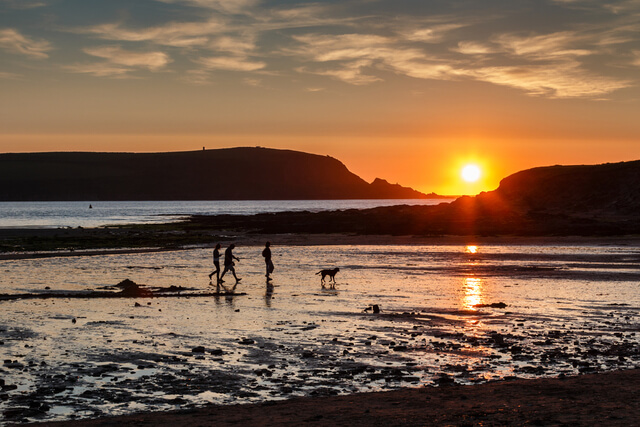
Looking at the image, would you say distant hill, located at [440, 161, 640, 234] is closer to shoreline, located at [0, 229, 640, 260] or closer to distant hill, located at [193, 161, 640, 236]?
distant hill, located at [193, 161, 640, 236]

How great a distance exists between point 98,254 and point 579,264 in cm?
3312

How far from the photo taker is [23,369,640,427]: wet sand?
11000mm

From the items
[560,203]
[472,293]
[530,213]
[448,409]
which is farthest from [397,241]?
[448,409]

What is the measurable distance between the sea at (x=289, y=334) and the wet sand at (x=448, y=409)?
621 millimetres

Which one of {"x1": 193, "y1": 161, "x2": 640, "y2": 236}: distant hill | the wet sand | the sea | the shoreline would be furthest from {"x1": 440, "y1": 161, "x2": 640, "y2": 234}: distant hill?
the wet sand

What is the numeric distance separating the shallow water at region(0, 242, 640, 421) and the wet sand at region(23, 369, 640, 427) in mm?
734

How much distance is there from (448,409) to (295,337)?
7434 mm

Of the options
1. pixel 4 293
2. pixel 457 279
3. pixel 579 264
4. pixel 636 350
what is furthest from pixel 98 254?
pixel 636 350

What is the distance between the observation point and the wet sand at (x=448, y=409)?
36.1ft

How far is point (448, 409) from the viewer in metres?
11.7

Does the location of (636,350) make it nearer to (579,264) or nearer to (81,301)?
(81,301)

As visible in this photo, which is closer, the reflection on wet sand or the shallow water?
the shallow water

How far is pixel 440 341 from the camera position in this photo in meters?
17.9

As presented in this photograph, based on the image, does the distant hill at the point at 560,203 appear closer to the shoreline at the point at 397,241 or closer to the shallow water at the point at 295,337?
the shoreline at the point at 397,241
